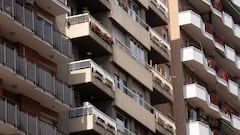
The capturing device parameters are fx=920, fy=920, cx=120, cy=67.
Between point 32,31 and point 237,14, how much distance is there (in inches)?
1537

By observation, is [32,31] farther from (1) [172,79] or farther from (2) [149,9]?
(1) [172,79]

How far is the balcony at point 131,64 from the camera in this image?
49406mm

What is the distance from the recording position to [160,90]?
55531 millimetres

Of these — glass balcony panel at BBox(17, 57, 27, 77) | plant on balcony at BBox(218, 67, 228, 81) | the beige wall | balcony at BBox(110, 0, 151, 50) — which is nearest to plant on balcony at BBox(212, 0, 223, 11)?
plant on balcony at BBox(218, 67, 228, 81)

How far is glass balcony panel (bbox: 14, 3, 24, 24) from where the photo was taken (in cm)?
3969

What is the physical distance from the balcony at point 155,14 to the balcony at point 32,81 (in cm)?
Result: 1565

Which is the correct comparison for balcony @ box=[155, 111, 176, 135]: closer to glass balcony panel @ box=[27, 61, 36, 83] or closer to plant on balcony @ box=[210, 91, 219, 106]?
plant on balcony @ box=[210, 91, 219, 106]

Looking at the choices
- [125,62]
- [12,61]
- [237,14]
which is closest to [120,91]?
[125,62]

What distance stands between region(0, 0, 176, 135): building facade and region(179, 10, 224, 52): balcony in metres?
6.40

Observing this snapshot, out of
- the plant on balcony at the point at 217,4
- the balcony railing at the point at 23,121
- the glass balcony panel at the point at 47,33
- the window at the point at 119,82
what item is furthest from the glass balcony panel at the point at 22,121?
the plant on balcony at the point at 217,4

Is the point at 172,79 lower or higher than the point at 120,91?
higher

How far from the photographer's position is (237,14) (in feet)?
253

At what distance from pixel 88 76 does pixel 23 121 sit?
6.96 metres

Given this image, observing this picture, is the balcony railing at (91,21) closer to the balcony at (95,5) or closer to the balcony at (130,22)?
the balcony at (95,5)
